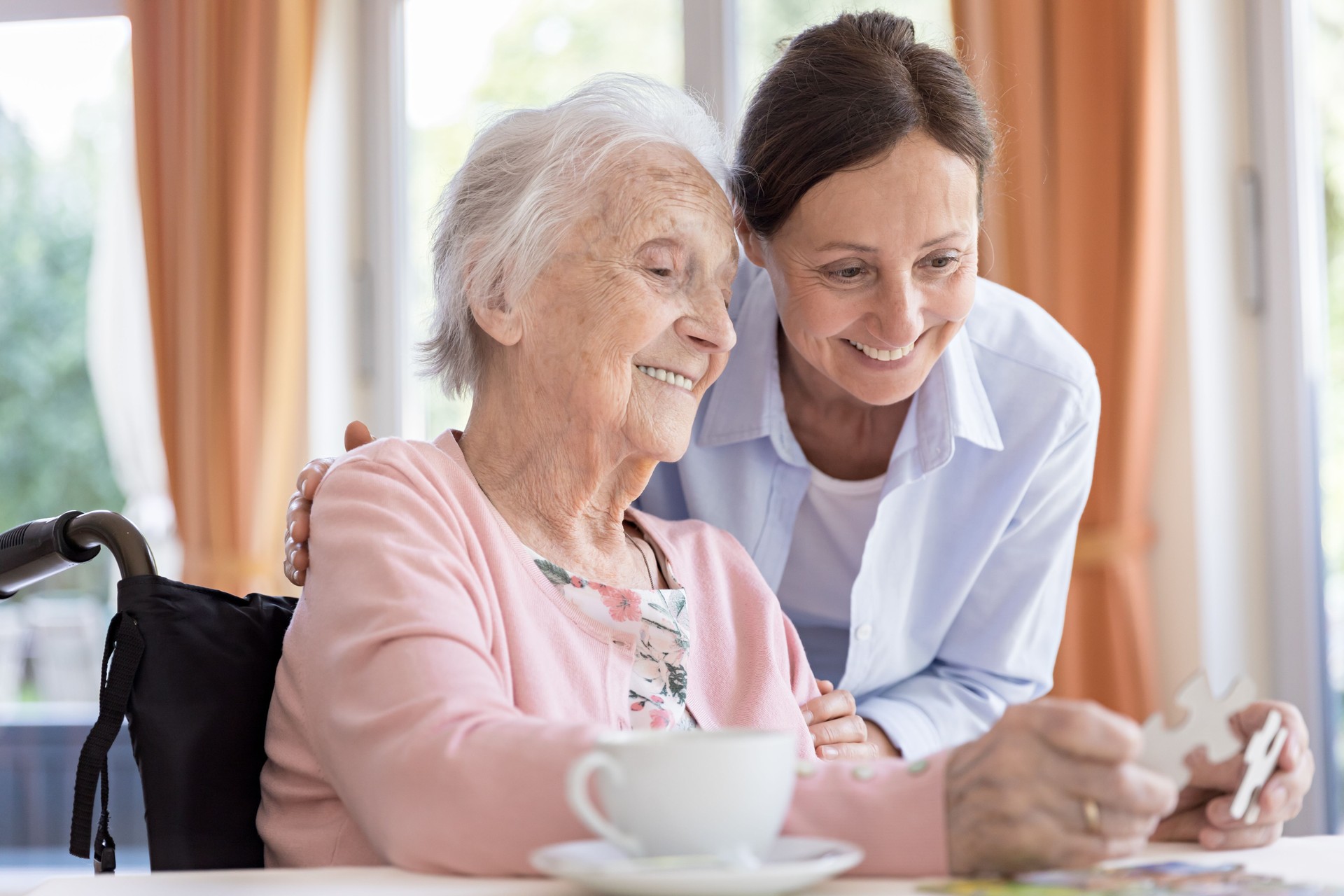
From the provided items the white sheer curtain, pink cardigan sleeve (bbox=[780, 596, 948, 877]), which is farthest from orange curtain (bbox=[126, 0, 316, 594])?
pink cardigan sleeve (bbox=[780, 596, 948, 877])

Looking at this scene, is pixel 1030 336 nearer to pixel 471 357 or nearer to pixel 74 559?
pixel 471 357

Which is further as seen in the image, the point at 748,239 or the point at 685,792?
the point at 748,239

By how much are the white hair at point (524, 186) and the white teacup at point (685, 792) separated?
2.25 ft

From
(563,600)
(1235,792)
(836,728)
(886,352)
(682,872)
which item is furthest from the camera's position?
(886,352)

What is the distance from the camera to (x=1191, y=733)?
0.75m

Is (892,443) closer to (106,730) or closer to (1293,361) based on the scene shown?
(106,730)

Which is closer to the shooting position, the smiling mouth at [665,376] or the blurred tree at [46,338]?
the smiling mouth at [665,376]

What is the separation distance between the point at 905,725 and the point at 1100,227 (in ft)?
6.21

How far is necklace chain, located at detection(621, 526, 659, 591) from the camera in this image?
1322 millimetres

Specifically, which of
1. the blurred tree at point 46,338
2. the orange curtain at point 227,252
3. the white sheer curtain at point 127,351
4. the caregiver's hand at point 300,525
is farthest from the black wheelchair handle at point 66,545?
the blurred tree at point 46,338

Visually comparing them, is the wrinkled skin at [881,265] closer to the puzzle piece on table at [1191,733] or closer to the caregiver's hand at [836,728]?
the caregiver's hand at [836,728]

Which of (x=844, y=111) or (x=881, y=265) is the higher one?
(x=844, y=111)

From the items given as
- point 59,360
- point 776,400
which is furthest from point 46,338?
point 776,400

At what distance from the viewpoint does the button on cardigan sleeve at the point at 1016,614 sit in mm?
1666
